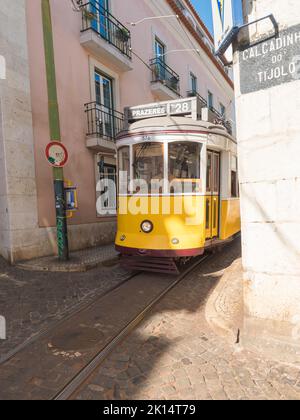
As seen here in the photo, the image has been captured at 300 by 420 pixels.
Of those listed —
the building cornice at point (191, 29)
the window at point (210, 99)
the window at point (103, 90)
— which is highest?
the building cornice at point (191, 29)

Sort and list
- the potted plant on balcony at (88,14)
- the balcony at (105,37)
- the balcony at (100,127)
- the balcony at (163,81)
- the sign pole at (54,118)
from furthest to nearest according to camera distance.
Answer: the balcony at (163,81) → the balcony at (100,127) → the balcony at (105,37) → the potted plant on balcony at (88,14) → the sign pole at (54,118)

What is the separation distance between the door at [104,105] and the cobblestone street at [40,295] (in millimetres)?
5144

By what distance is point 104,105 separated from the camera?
399 inches

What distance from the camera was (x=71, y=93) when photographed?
8656mm

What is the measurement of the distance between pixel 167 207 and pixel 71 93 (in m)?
5.38

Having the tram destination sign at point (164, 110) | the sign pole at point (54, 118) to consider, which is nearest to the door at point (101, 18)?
the sign pole at point (54, 118)

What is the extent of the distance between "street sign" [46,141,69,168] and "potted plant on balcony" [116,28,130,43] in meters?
6.49

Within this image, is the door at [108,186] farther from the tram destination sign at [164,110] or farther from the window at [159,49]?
the window at [159,49]

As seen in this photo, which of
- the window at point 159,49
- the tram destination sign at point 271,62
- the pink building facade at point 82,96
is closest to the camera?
the tram destination sign at point 271,62

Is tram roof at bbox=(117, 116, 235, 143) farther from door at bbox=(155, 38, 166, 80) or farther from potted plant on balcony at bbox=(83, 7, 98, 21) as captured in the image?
door at bbox=(155, 38, 166, 80)

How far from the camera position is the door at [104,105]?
9633 millimetres

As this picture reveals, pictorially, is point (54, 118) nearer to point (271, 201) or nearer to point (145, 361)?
point (271, 201)

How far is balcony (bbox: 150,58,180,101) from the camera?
13125 mm

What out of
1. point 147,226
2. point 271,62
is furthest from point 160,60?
point 271,62
